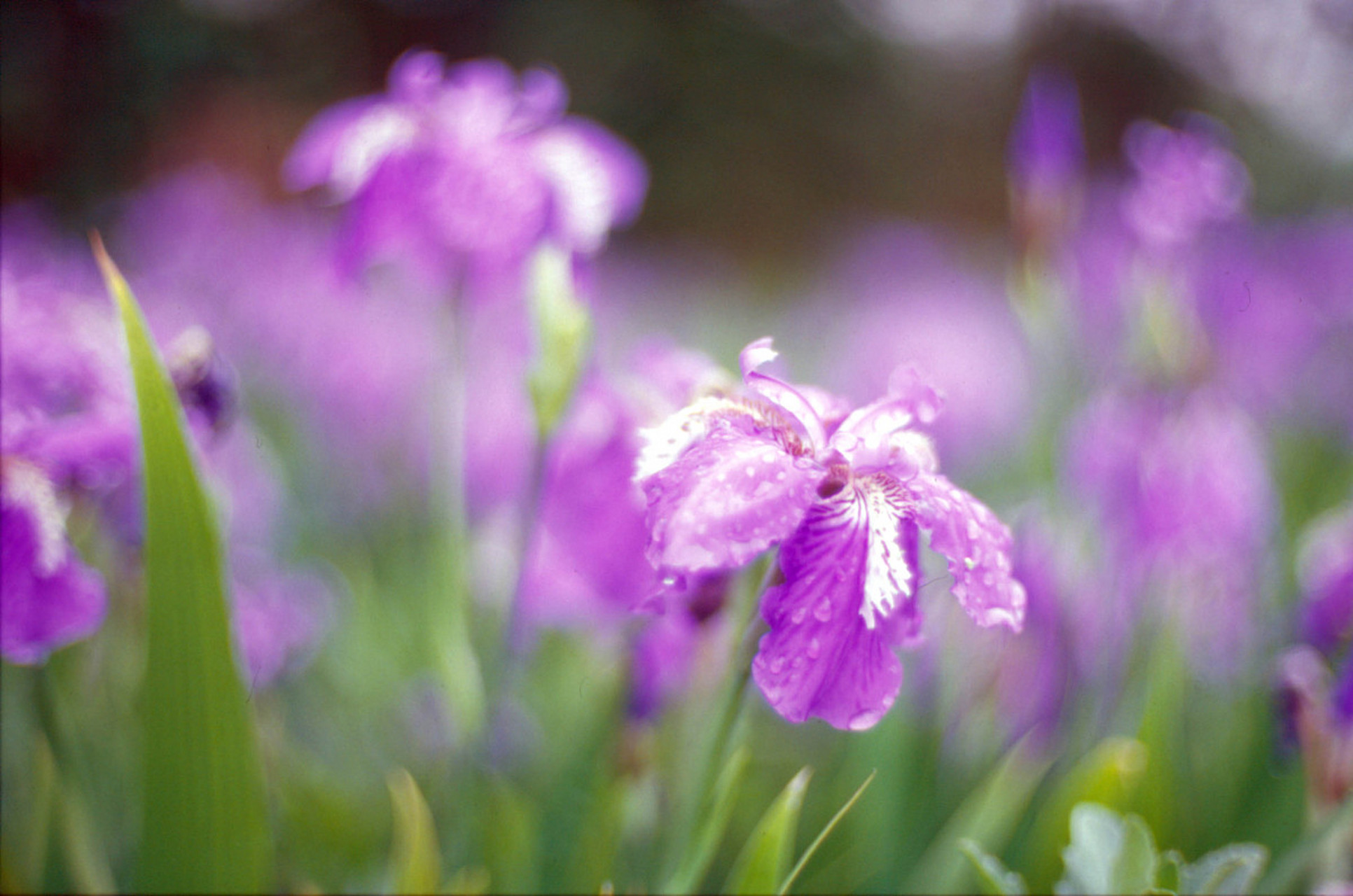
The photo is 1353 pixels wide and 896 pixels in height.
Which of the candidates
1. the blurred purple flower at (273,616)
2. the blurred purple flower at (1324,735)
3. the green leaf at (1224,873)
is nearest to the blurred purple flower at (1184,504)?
the blurred purple flower at (1324,735)

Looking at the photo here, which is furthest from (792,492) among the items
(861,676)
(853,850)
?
(853,850)

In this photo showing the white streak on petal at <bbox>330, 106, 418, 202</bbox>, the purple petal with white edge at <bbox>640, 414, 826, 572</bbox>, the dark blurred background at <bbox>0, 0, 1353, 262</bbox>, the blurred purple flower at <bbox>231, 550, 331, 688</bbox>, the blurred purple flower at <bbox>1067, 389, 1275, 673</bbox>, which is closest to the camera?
the purple petal with white edge at <bbox>640, 414, 826, 572</bbox>

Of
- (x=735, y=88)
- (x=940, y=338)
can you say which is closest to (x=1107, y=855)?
(x=940, y=338)

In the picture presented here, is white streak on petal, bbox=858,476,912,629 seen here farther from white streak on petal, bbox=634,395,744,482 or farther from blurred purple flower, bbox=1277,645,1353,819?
blurred purple flower, bbox=1277,645,1353,819

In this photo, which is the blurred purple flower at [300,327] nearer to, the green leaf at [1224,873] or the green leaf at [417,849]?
the green leaf at [417,849]

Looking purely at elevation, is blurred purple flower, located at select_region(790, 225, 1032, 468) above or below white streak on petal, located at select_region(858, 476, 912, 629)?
below

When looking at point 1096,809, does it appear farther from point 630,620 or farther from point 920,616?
point 630,620

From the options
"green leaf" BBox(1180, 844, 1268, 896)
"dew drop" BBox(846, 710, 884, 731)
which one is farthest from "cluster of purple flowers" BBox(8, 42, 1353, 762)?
"green leaf" BBox(1180, 844, 1268, 896)
